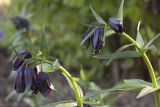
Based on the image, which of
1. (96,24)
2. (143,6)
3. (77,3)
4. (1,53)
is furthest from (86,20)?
(96,24)

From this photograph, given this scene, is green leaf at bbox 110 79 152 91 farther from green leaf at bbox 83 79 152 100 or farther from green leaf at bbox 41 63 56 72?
green leaf at bbox 41 63 56 72

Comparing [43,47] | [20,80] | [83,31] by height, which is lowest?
[83,31]

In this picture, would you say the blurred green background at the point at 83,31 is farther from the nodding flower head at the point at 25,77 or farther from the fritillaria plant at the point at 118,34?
the nodding flower head at the point at 25,77

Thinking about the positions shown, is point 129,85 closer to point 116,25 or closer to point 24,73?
→ point 116,25

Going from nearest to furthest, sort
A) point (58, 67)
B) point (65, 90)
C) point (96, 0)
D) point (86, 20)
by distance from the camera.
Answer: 1. point (58, 67)
2. point (96, 0)
3. point (86, 20)
4. point (65, 90)

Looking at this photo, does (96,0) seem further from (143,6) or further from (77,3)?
(143,6)

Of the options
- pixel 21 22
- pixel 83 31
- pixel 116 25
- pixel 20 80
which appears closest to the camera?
pixel 116 25

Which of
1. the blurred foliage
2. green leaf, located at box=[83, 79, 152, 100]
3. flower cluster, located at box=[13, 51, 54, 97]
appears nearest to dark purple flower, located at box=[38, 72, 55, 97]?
flower cluster, located at box=[13, 51, 54, 97]

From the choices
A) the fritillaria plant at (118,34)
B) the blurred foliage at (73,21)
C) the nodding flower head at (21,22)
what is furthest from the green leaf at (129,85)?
the blurred foliage at (73,21)

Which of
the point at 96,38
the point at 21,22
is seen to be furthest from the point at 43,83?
the point at 21,22
